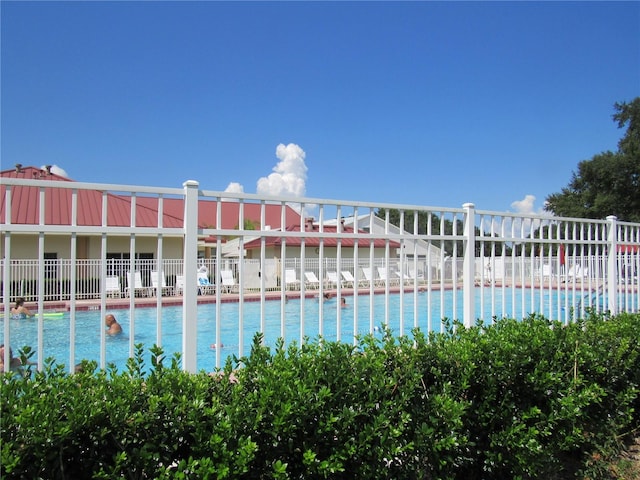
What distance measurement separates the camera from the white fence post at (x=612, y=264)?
19.8 feet

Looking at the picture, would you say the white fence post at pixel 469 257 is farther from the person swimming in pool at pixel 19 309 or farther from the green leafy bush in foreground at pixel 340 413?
the person swimming in pool at pixel 19 309

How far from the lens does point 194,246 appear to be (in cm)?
281

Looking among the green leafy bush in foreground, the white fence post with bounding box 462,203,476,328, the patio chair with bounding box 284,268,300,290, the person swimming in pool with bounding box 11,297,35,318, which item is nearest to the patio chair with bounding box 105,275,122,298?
the person swimming in pool with bounding box 11,297,35,318

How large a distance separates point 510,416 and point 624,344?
146cm

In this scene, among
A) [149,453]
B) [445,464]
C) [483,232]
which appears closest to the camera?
[149,453]

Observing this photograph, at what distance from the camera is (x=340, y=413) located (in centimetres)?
200

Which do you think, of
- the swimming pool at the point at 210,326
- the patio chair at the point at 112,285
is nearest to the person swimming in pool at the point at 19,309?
the swimming pool at the point at 210,326

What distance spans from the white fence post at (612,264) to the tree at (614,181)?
25.4 meters

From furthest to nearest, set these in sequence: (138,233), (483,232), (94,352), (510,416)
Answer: (94,352), (483,232), (138,233), (510,416)

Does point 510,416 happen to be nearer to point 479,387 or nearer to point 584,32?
point 479,387

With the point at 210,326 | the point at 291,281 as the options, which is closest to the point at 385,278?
the point at 210,326

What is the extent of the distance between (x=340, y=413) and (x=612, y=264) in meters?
5.79

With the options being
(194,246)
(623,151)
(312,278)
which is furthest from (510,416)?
(623,151)

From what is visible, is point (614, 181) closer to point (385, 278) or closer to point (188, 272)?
point (385, 278)
